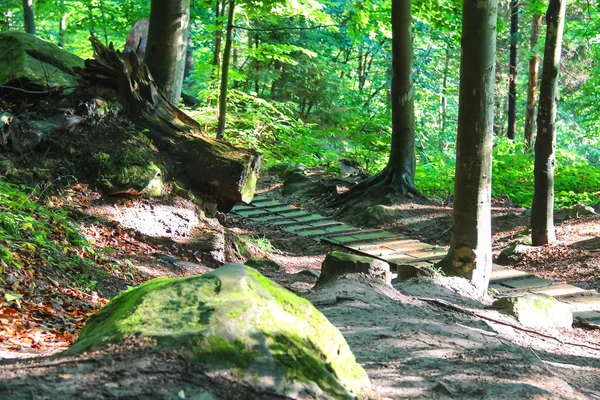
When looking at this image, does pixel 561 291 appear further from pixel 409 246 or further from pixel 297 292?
pixel 297 292

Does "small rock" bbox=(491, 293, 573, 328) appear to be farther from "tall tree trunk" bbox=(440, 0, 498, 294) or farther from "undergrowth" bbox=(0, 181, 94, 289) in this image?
"undergrowth" bbox=(0, 181, 94, 289)

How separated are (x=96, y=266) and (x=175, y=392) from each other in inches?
159

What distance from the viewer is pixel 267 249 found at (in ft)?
30.7

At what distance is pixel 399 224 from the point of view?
11867 millimetres

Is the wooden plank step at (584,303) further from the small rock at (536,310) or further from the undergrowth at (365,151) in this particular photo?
the undergrowth at (365,151)

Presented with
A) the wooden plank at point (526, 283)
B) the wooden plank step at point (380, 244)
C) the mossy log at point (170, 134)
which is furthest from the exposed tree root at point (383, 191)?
the mossy log at point (170, 134)

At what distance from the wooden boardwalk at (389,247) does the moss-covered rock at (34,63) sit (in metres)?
4.53

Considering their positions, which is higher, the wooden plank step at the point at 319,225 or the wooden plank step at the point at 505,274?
the wooden plank step at the point at 319,225

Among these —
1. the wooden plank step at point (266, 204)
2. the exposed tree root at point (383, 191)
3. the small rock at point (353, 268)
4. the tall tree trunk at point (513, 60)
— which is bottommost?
the wooden plank step at point (266, 204)

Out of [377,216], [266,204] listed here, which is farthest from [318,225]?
[266,204]

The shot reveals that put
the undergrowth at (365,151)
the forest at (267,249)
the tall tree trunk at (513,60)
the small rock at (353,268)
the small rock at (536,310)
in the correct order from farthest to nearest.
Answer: the tall tree trunk at (513,60) → the undergrowth at (365,151) → the small rock at (353,268) → the small rock at (536,310) → the forest at (267,249)

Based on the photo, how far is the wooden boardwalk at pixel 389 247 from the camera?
8096mm

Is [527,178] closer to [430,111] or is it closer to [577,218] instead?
[577,218]

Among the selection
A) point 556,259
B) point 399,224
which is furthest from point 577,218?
point 399,224
